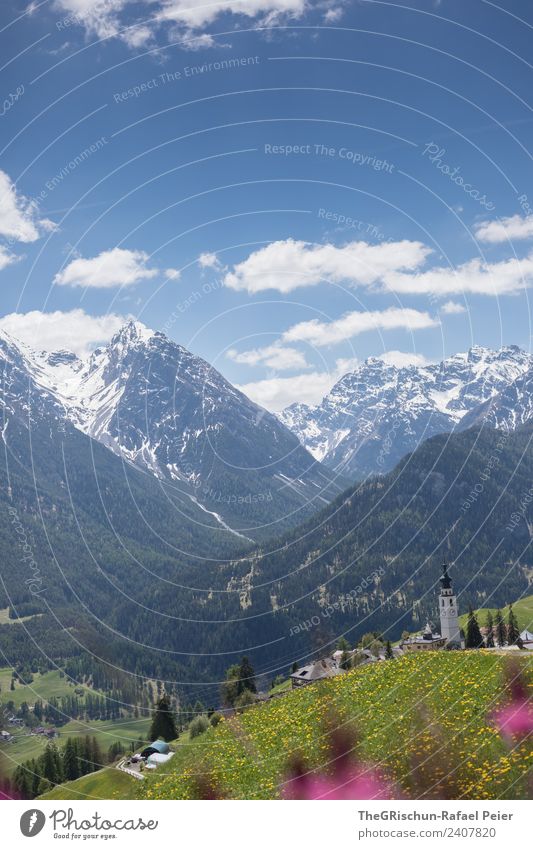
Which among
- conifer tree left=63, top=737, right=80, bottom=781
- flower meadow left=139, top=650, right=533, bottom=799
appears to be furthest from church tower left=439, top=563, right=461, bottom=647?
conifer tree left=63, top=737, right=80, bottom=781

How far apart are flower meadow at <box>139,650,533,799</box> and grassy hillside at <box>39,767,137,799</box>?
3582 mm

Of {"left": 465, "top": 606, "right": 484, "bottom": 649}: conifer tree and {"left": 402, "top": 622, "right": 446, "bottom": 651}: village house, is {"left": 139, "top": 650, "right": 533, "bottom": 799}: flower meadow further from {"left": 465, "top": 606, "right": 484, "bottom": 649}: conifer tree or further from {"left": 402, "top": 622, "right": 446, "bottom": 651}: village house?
{"left": 402, "top": 622, "right": 446, "bottom": 651}: village house

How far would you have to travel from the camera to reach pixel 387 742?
37.8 metres

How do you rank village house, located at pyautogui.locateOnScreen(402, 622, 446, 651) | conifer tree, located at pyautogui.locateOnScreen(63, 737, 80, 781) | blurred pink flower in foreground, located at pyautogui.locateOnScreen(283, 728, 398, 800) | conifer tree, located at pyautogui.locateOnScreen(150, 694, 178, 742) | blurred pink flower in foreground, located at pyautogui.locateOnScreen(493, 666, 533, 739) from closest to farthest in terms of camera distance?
blurred pink flower in foreground, located at pyautogui.locateOnScreen(283, 728, 398, 800) < blurred pink flower in foreground, located at pyautogui.locateOnScreen(493, 666, 533, 739) < conifer tree, located at pyautogui.locateOnScreen(63, 737, 80, 781) < conifer tree, located at pyautogui.locateOnScreen(150, 694, 178, 742) < village house, located at pyautogui.locateOnScreen(402, 622, 446, 651)

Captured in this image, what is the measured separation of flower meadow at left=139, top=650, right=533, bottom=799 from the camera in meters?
32.3

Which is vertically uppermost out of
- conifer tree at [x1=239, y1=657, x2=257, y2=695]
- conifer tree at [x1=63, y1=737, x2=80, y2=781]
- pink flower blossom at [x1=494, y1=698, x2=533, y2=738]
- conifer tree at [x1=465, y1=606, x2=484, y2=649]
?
pink flower blossom at [x1=494, y1=698, x2=533, y2=738]

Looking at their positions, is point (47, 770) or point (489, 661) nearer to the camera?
point (489, 661)

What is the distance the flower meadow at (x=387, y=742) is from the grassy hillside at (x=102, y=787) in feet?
11.8

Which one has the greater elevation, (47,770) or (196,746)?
(196,746)

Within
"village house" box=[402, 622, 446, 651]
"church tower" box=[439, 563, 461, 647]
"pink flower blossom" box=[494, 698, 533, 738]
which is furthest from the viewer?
"village house" box=[402, 622, 446, 651]
